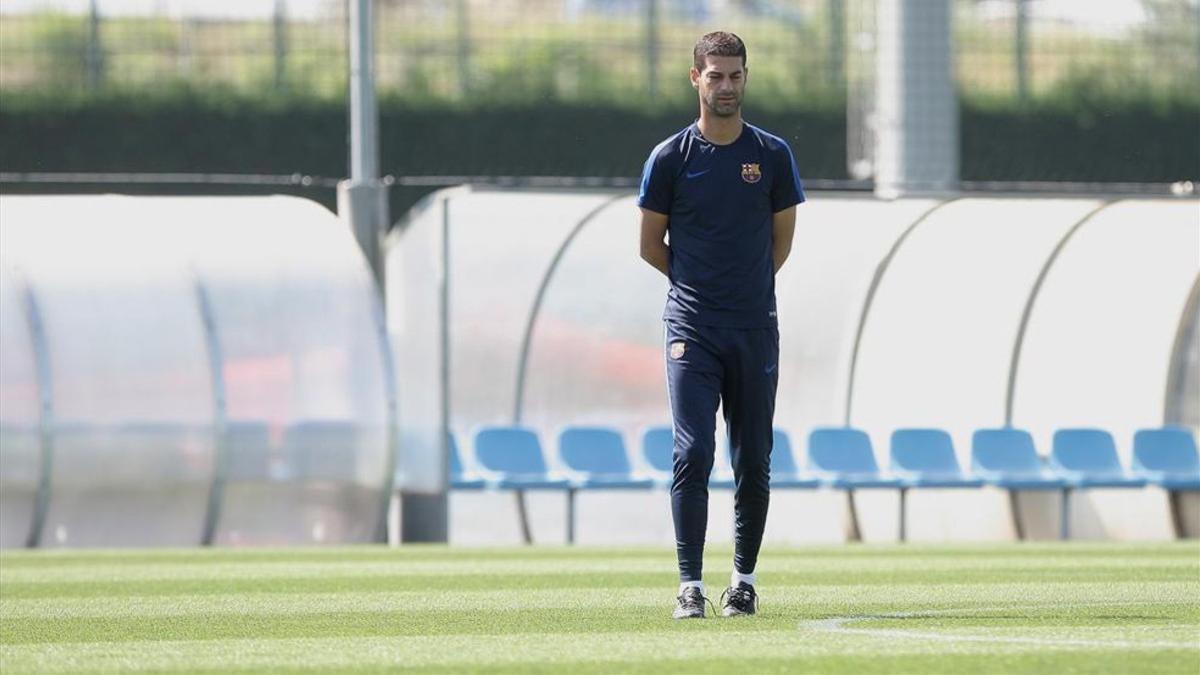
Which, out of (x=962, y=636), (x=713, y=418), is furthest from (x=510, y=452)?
(x=962, y=636)

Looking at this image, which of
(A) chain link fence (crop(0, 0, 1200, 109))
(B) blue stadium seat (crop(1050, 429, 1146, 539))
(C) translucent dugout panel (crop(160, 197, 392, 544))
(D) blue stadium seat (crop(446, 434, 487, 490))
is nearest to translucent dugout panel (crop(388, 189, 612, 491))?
(D) blue stadium seat (crop(446, 434, 487, 490))

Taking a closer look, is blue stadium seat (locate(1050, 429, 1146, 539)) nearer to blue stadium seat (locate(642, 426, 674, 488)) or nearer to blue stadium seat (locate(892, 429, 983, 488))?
blue stadium seat (locate(892, 429, 983, 488))

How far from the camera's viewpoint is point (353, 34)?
18.3 metres

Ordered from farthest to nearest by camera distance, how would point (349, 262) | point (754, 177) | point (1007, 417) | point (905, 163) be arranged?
point (905, 163)
point (1007, 417)
point (349, 262)
point (754, 177)

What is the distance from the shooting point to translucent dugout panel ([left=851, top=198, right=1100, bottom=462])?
19.3 m

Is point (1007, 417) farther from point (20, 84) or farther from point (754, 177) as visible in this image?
point (20, 84)

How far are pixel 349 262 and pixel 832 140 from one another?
20919 mm

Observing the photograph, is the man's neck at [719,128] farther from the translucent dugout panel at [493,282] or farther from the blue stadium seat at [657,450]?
the translucent dugout panel at [493,282]

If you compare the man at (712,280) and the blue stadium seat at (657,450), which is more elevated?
the man at (712,280)

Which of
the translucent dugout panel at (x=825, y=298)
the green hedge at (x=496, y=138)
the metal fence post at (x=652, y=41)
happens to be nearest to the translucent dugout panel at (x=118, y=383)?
the translucent dugout panel at (x=825, y=298)

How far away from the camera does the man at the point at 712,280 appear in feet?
26.8

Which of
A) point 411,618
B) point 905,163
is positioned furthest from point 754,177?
point 905,163

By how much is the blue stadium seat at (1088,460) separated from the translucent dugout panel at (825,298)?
1984 millimetres

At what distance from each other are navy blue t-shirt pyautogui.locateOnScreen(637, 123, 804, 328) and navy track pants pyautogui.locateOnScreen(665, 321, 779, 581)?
0.08 metres
